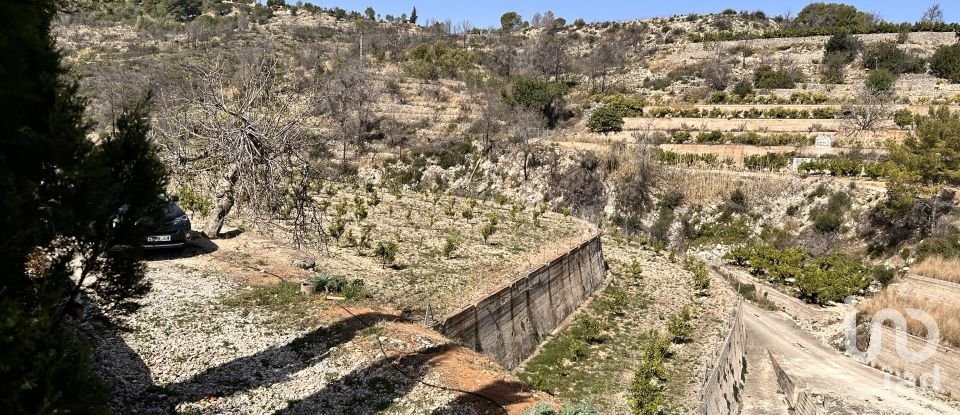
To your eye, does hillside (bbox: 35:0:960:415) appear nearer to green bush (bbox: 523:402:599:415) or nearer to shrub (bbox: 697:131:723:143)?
shrub (bbox: 697:131:723:143)

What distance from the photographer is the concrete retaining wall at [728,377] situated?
1403 cm

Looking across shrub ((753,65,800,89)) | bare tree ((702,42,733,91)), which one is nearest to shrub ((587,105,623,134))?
bare tree ((702,42,733,91))

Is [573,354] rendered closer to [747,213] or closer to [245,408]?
[245,408]

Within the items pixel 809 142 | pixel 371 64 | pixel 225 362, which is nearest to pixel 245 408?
pixel 225 362

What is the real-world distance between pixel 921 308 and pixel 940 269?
340 centimetres

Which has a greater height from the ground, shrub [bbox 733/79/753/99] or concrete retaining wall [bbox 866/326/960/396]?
shrub [bbox 733/79/753/99]

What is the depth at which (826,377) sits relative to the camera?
18.8 meters

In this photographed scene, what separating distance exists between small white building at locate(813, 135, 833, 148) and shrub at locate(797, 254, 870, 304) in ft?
46.0

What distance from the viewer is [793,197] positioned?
114 feet

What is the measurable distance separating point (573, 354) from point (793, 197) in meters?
24.8

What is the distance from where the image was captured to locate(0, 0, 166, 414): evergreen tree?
14.5 feet

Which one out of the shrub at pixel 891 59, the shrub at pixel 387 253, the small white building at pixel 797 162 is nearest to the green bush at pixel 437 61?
the small white building at pixel 797 162

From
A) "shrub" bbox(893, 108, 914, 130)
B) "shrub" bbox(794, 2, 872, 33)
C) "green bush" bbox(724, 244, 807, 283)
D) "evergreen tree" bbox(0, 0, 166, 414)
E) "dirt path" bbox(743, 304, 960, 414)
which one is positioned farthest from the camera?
"shrub" bbox(794, 2, 872, 33)

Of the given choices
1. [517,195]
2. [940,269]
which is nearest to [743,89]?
[517,195]
